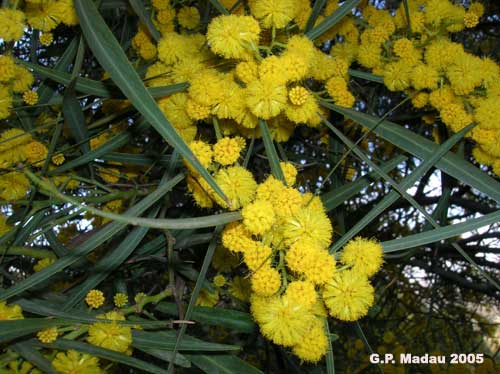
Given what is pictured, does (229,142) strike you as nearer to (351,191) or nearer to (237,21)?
(237,21)

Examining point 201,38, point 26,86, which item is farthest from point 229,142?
point 26,86

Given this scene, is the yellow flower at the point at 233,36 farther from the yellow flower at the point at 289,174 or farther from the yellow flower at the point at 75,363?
the yellow flower at the point at 75,363

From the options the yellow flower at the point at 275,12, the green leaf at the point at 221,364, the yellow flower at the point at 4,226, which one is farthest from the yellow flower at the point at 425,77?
the yellow flower at the point at 4,226

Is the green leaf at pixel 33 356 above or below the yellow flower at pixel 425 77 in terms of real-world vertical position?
below

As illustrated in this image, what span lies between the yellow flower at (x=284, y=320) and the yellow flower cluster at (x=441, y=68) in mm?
671

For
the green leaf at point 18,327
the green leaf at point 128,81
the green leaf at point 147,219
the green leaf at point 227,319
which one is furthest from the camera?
the green leaf at point 227,319

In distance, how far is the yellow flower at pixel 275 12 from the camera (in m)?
1.15

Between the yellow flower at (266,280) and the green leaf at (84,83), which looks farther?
the green leaf at (84,83)

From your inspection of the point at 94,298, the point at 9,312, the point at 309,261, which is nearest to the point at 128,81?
the point at 309,261

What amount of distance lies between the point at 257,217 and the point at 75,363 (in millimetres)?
537

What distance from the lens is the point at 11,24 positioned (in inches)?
50.4

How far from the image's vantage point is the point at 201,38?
1452mm

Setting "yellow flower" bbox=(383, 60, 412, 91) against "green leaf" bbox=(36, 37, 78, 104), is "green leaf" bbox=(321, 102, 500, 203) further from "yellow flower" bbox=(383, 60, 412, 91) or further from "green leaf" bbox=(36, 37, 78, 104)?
"green leaf" bbox=(36, 37, 78, 104)

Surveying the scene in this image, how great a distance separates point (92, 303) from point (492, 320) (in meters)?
3.90
